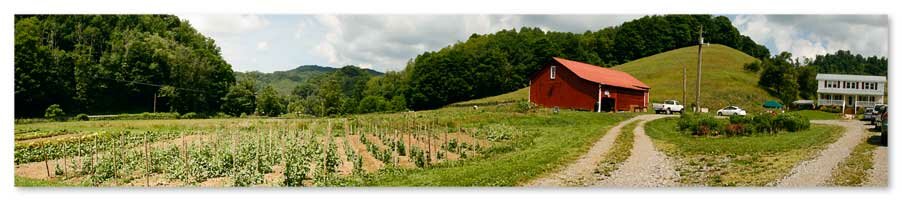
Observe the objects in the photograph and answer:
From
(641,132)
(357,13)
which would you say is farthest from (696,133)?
(357,13)

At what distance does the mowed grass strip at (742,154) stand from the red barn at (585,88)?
4.04ft

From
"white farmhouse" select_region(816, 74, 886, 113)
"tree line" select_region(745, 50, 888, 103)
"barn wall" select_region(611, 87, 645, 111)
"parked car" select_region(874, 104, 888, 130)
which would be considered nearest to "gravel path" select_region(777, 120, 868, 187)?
"parked car" select_region(874, 104, 888, 130)

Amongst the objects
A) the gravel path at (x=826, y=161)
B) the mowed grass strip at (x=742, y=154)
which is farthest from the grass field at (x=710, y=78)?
the gravel path at (x=826, y=161)

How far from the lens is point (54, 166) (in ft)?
31.4

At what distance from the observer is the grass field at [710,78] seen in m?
10.3

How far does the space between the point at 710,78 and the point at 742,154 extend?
1916mm

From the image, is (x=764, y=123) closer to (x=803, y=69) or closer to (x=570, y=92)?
(x=803, y=69)

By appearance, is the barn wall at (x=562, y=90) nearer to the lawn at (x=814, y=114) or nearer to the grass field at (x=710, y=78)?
the grass field at (x=710, y=78)

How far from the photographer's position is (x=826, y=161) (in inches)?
352

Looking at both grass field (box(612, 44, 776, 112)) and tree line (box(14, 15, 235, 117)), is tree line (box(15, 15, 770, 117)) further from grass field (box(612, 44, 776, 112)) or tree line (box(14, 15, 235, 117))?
grass field (box(612, 44, 776, 112))

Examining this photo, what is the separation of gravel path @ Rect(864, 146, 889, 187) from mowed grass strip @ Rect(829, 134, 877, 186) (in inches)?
1.9

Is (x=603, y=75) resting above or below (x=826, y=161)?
above

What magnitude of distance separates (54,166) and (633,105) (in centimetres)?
973

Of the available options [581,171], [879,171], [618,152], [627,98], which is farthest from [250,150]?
[879,171]
